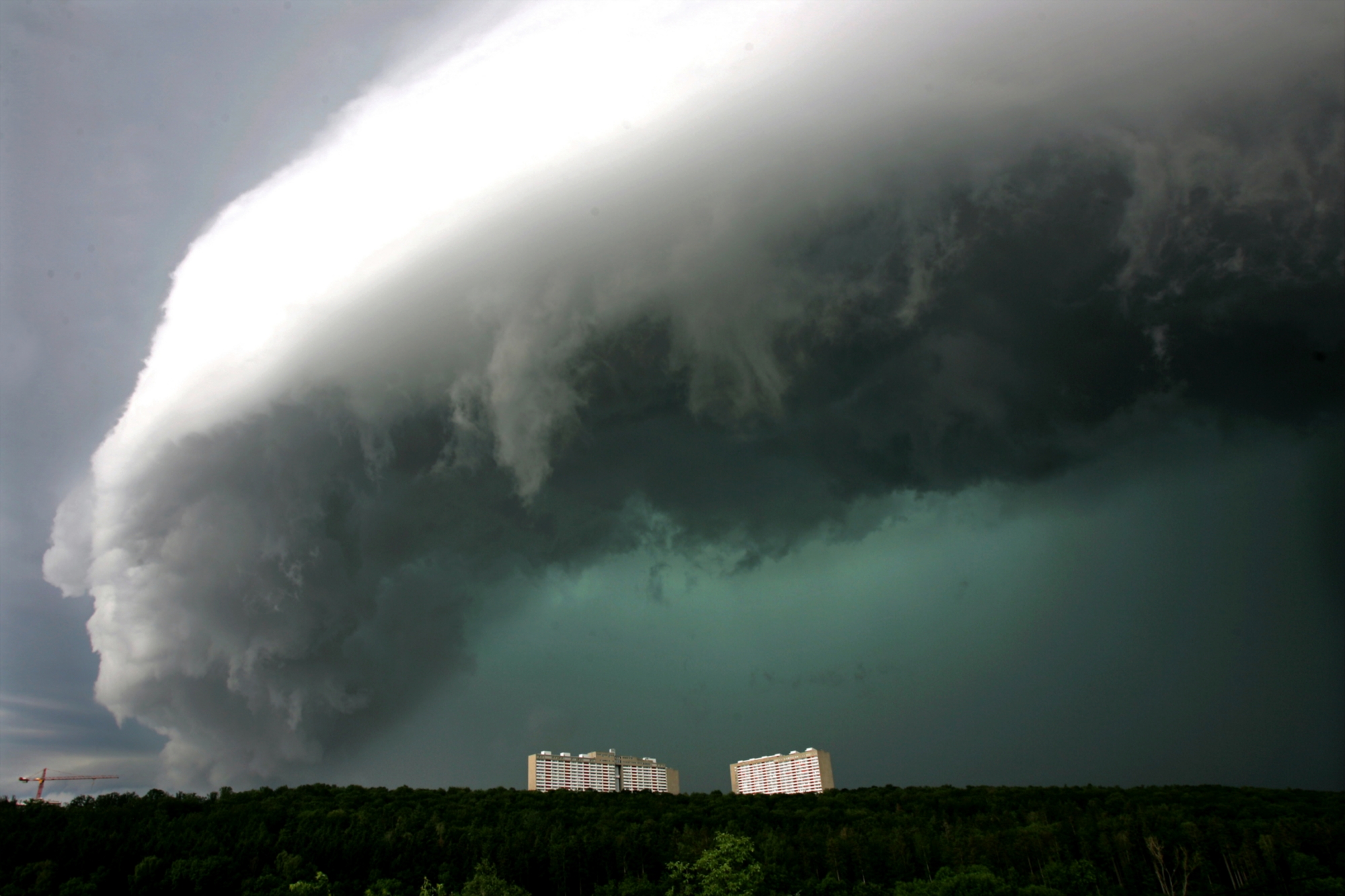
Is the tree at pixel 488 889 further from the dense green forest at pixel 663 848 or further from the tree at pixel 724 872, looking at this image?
the tree at pixel 724 872

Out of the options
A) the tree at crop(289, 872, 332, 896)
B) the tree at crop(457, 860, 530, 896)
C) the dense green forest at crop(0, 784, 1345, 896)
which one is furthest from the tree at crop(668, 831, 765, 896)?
the tree at crop(289, 872, 332, 896)

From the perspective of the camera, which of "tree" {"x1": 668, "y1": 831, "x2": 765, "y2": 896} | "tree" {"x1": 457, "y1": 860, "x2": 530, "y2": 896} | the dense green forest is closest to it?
"tree" {"x1": 457, "y1": 860, "x2": 530, "y2": 896}

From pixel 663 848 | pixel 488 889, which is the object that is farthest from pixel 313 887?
pixel 663 848

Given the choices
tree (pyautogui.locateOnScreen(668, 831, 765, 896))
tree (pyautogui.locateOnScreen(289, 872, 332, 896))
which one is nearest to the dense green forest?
tree (pyautogui.locateOnScreen(668, 831, 765, 896))

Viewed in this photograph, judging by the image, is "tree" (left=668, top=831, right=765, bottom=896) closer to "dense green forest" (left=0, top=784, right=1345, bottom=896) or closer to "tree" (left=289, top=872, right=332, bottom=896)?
"dense green forest" (left=0, top=784, right=1345, bottom=896)

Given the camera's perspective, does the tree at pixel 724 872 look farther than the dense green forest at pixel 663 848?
No

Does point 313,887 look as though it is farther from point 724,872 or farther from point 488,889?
point 724,872

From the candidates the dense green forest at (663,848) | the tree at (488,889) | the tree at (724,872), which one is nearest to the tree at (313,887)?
the dense green forest at (663,848)

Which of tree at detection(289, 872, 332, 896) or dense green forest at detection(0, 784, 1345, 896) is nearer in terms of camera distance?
tree at detection(289, 872, 332, 896)

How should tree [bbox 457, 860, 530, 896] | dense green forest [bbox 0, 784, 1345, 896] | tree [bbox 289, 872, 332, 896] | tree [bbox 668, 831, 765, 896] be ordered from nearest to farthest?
tree [bbox 457, 860, 530, 896], tree [bbox 668, 831, 765, 896], tree [bbox 289, 872, 332, 896], dense green forest [bbox 0, 784, 1345, 896]
